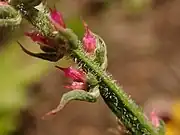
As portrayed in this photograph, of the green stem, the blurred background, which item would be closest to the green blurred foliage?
the blurred background

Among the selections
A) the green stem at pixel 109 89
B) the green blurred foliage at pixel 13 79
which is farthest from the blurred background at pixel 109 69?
the green stem at pixel 109 89

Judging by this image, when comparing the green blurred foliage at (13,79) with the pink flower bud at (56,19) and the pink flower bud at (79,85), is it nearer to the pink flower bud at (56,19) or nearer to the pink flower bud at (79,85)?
the pink flower bud at (79,85)

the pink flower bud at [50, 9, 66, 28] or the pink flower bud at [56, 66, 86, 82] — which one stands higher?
the pink flower bud at [50, 9, 66, 28]

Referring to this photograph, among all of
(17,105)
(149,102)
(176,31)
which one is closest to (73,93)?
(17,105)

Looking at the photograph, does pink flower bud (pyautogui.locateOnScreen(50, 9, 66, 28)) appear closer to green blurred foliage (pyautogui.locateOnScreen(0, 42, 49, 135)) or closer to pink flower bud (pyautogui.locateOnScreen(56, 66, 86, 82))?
pink flower bud (pyautogui.locateOnScreen(56, 66, 86, 82))

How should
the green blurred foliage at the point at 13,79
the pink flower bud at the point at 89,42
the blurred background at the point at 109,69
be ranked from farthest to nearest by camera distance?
the blurred background at the point at 109,69
the green blurred foliage at the point at 13,79
the pink flower bud at the point at 89,42

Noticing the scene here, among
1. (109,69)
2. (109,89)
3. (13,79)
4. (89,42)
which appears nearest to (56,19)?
(89,42)

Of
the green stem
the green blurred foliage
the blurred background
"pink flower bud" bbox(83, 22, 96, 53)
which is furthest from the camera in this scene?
the blurred background

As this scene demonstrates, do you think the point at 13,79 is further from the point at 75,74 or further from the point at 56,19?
the point at 56,19
